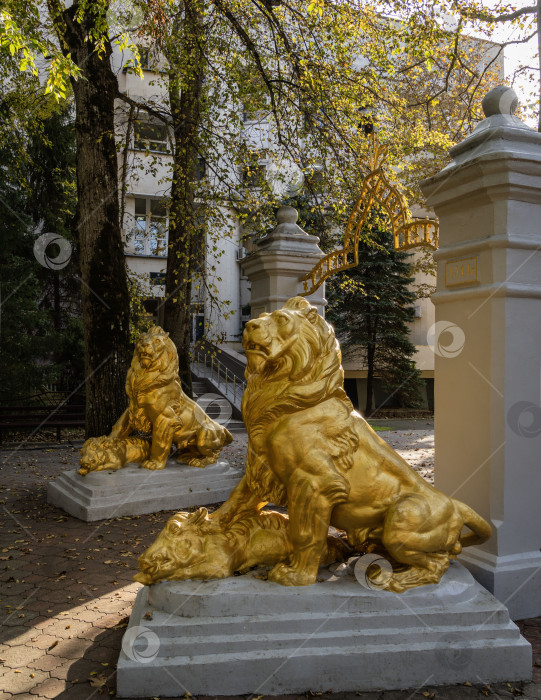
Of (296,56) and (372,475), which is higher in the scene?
(296,56)

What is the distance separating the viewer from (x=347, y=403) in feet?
10.7

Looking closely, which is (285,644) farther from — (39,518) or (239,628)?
(39,518)

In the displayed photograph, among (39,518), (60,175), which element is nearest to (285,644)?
(39,518)

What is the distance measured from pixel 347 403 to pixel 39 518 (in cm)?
453

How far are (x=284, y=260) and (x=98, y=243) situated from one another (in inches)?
105

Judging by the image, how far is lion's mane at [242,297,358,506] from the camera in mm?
3057

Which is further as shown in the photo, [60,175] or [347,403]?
[60,175]

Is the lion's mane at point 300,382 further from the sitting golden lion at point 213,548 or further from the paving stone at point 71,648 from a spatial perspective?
the paving stone at point 71,648

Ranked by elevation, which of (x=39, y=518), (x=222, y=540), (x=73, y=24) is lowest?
(x=39, y=518)

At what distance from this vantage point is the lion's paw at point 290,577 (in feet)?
10.2

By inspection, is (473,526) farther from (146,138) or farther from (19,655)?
(146,138)
